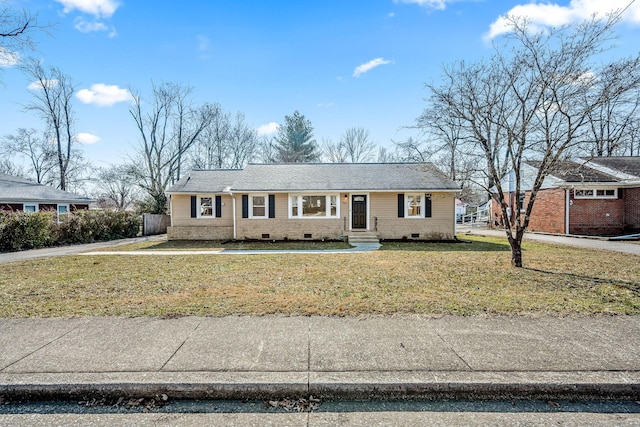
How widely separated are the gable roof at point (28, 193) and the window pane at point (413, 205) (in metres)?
23.8

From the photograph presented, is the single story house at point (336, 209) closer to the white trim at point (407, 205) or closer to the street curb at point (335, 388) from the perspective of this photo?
the white trim at point (407, 205)

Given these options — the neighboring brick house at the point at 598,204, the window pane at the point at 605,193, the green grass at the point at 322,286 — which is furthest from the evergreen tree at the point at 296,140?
the green grass at the point at 322,286

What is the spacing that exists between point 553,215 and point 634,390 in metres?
19.8

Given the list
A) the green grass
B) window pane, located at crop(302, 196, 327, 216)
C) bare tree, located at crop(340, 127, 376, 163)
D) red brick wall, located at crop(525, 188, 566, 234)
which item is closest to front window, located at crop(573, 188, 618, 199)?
red brick wall, located at crop(525, 188, 566, 234)

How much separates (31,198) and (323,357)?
26.0 m

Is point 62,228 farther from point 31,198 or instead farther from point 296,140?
point 296,140

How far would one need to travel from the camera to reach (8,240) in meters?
14.0

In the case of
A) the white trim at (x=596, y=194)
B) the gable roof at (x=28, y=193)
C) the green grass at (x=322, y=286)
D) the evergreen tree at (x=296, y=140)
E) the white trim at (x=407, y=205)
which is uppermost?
the evergreen tree at (x=296, y=140)

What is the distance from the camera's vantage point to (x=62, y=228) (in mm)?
16406

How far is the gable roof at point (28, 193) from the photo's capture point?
20.5m

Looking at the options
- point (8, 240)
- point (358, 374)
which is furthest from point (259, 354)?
point (8, 240)

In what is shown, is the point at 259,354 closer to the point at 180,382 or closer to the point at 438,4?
the point at 180,382

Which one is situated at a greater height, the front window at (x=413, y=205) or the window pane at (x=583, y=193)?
the window pane at (x=583, y=193)

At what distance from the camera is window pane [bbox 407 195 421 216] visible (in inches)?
645
